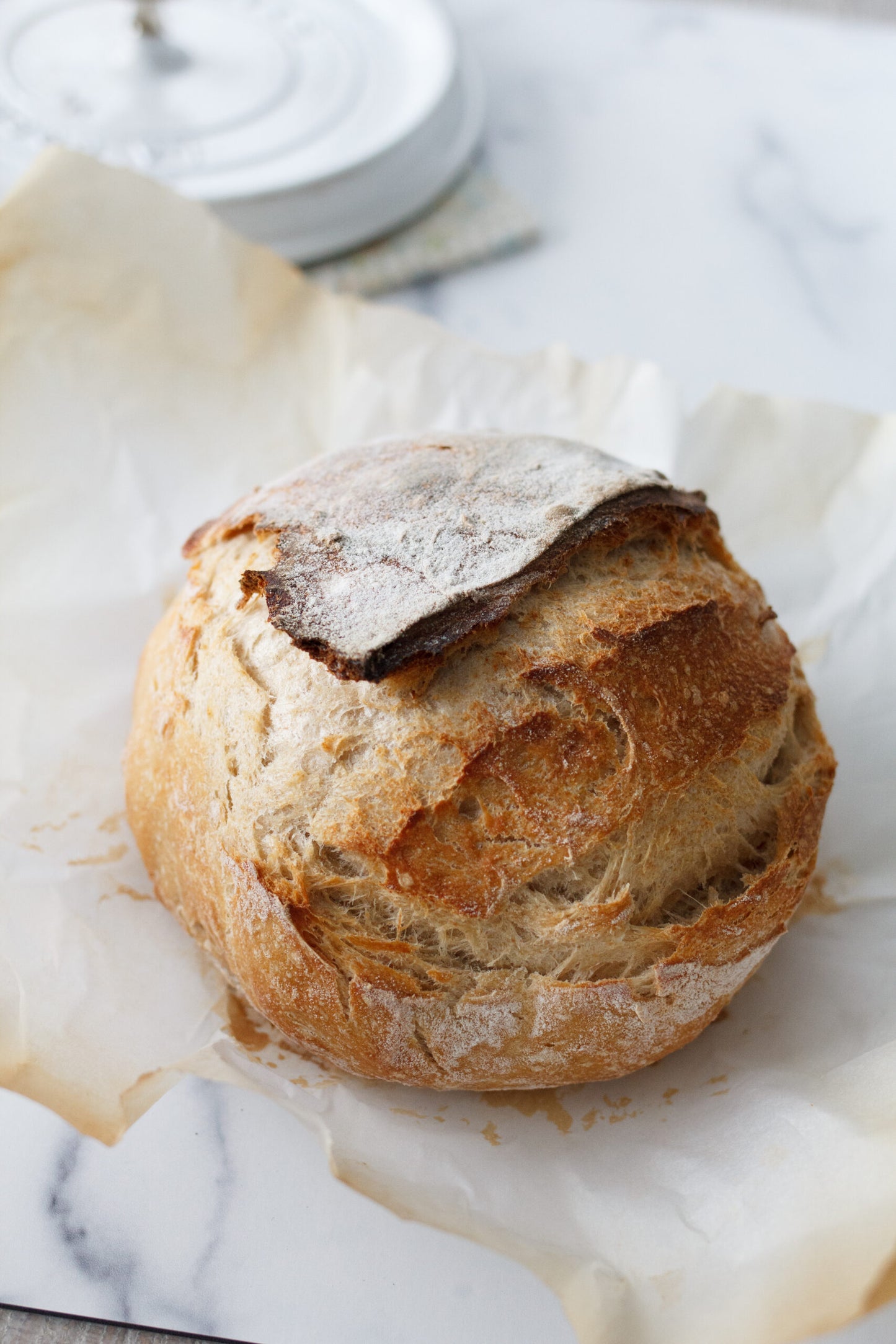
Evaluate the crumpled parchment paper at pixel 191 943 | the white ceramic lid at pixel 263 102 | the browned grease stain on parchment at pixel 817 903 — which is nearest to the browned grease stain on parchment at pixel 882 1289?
the crumpled parchment paper at pixel 191 943

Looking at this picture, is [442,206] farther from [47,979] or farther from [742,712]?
[47,979]

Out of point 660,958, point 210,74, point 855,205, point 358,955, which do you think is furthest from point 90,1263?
point 855,205

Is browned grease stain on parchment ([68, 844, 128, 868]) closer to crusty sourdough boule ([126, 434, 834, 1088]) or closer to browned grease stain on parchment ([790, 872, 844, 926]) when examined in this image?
crusty sourdough boule ([126, 434, 834, 1088])

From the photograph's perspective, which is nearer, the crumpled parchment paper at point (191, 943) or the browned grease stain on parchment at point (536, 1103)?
the crumpled parchment paper at point (191, 943)

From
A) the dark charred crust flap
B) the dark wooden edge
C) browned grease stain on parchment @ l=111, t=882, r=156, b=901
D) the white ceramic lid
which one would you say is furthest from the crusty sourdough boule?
the white ceramic lid

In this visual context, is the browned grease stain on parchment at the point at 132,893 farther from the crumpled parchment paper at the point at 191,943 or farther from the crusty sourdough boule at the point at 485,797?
the crusty sourdough boule at the point at 485,797

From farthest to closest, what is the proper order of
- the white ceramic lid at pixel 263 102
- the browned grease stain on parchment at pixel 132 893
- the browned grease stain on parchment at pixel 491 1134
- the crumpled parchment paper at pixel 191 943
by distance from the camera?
the white ceramic lid at pixel 263 102, the browned grease stain on parchment at pixel 132 893, the browned grease stain on parchment at pixel 491 1134, the crumpled parchment paper at pixel 191 943
